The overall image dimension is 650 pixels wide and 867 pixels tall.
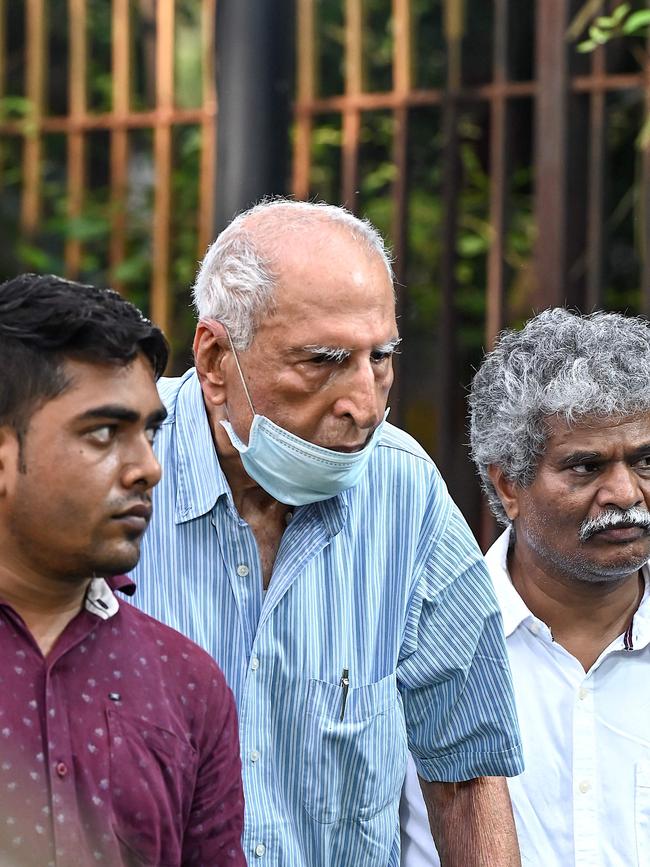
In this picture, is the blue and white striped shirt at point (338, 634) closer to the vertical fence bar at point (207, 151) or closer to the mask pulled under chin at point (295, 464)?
the mask pulled under chin at point (295, 464)

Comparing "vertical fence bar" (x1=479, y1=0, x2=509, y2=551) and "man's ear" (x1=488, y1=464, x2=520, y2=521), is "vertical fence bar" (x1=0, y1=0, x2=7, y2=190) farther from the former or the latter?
"man's ear" (x1=488, y1=464, x2=520, y2=521)

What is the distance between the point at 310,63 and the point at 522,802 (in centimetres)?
298

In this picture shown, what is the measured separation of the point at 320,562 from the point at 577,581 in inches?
29.8

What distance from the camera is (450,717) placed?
9.35 ft

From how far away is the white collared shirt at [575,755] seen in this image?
306 centimetres

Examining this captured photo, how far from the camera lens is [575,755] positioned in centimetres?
312

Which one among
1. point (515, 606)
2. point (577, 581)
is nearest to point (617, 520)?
point (577, 581)

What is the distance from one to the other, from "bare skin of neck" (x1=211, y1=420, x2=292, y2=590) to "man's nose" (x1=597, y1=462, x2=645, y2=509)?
747mm

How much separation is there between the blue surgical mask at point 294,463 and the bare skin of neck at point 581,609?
79 centimetres

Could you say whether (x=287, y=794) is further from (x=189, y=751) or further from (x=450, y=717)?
(x=189, y=751)

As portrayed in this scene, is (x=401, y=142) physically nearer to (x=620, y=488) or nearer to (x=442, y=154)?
(x=442, y=154)

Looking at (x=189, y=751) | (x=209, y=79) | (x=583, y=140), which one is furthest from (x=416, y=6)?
(x=189, y=751)

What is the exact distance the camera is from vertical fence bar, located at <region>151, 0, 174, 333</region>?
5.41 meters

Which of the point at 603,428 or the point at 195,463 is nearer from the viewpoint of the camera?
the point at 195,463
